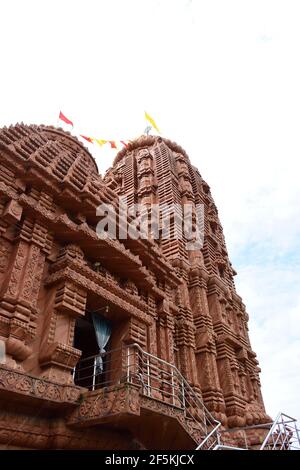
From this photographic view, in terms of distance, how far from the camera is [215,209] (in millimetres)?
23422

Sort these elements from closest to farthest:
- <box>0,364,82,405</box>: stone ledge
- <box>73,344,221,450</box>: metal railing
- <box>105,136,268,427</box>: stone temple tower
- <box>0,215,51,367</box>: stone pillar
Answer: <box>0,364,82,405</box>: stone ledge, <box>0,215,51,367</box>: stone pillar, <box>73,344,221,450</box>: metal railing, <box>105,136,268,427</box>: stone temple tower

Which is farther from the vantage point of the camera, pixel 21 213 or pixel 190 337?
pixel 190 337

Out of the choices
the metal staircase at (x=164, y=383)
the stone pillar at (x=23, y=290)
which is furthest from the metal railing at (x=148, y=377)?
the stone pillar at (x=23, y=290)

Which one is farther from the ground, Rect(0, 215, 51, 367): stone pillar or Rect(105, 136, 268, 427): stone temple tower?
Rect(105, 136, 268, 427): stone temple tower

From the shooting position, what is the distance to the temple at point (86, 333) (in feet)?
18.0

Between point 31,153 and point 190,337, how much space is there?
806cm

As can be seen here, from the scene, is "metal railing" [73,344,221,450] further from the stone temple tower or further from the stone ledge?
the stone temple tower

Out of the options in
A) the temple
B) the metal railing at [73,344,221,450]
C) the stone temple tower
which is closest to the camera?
the temple

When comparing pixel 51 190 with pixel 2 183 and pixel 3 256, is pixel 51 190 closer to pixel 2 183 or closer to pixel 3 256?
pixel 2 183

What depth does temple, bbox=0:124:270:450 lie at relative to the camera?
548 centimetres

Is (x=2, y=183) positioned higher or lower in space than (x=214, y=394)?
higher

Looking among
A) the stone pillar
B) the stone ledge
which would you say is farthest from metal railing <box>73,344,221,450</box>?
the stone pillar

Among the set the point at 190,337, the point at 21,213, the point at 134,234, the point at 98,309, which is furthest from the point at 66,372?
the point at 190,337

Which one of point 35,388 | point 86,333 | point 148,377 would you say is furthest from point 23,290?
point 86,333
